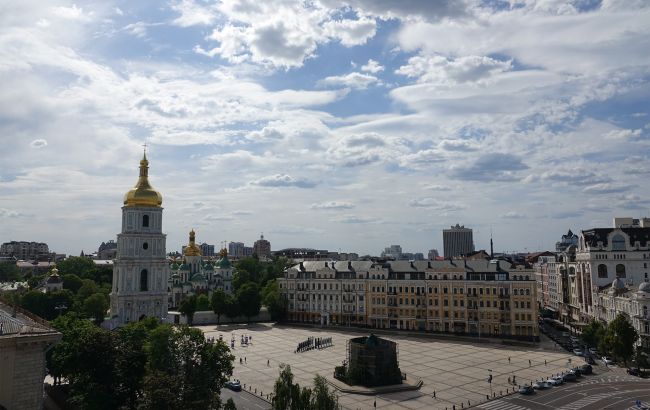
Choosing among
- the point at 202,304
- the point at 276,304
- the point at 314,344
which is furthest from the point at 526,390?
the point at 202,304

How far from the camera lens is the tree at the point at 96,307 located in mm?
88781

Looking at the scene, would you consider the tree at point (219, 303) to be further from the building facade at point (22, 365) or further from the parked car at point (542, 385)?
the building facade at point (22, 365)

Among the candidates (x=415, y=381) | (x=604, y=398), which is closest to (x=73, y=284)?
(x=415, y=381)

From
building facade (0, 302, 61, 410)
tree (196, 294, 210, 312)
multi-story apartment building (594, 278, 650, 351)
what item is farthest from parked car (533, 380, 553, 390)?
tree (196, 294, 210, 312)

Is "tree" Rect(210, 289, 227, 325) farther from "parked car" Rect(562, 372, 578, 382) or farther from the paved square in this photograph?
"parked car" Rect(562, 372, 578, 382)

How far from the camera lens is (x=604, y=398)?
172 ft

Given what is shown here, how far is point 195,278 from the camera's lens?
443 feet

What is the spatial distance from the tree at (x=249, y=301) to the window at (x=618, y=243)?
71120 mm

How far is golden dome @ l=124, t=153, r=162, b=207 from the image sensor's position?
8831 cm

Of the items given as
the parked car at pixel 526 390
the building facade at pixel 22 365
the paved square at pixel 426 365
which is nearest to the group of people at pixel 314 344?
the paved square at pixel 426 365

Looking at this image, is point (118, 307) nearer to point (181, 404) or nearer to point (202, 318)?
point (202, 318)

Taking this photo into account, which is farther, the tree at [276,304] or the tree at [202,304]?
the tree at [202,304]

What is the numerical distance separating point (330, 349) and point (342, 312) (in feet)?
76.3

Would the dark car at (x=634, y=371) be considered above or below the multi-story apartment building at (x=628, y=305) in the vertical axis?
below
